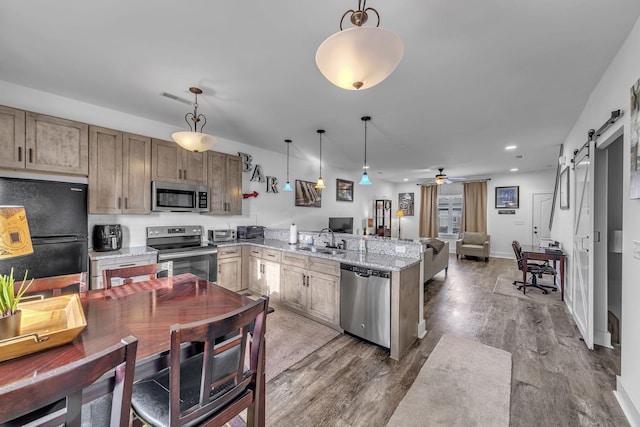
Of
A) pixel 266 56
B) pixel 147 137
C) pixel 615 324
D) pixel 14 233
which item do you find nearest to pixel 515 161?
pixel 615 324

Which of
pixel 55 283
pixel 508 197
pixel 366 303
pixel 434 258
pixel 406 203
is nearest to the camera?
pixel 55 283

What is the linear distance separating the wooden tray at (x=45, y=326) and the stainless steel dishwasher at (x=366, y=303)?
217cm

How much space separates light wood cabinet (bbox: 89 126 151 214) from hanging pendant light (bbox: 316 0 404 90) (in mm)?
3181

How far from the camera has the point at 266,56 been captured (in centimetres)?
222

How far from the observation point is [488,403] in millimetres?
A: 1899

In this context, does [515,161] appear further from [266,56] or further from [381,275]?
[266,56]

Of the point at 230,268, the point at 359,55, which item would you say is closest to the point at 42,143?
the point at 230,268

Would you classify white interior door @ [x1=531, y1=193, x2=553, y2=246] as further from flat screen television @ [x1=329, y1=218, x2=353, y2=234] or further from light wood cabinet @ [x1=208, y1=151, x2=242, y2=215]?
light wood cabinet @ [x1=208, y1=151, x2=242, y2=215]

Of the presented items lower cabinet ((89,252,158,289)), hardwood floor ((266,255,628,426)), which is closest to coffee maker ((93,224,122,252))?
lower cabinet ((89,252,158,289))

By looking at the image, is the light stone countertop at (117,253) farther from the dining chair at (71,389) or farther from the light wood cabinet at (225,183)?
the dining chair at (71,389)

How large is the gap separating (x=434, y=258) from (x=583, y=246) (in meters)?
2.26

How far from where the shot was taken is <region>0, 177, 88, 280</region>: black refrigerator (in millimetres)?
2404

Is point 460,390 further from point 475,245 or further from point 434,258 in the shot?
point 475,245

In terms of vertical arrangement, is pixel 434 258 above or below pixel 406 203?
below
